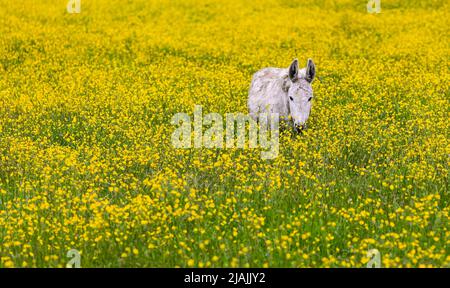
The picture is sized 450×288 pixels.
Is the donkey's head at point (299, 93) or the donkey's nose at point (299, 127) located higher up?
the donkey's head at point (299, 93)

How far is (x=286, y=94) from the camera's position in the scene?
1122cm

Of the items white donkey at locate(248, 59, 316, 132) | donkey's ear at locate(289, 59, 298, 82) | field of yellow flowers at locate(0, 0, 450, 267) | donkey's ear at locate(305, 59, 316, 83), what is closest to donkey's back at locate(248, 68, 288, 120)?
white donkey at locate(248, 59, 316, 132)

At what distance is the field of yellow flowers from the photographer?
21.4 ft

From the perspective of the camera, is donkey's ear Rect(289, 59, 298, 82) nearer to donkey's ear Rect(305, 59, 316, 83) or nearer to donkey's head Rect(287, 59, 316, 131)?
donkey's head Rect(287, 59, 316, 131)

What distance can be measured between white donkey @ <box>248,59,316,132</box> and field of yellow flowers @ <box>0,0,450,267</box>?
0.48m

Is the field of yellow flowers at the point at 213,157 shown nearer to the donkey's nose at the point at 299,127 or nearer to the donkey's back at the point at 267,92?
the donkey's nose at the point at 299,127

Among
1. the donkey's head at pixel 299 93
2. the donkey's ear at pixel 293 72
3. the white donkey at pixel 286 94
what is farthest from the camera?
the donkey's ear at pixel 293 72

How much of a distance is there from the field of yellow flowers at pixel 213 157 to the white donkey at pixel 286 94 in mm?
483

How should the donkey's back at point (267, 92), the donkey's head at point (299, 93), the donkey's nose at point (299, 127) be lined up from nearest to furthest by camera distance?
the donkey's nose at point (299, 127) < the donkey's head at point (299, 93) < the donkey's back at point (267, 92)

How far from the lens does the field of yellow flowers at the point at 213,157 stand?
6.52 m

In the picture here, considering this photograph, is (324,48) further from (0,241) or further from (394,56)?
(0,241)

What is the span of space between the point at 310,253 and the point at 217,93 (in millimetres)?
9564

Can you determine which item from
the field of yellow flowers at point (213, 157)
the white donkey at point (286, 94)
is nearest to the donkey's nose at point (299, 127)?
the white donkey at point (286, 94)
